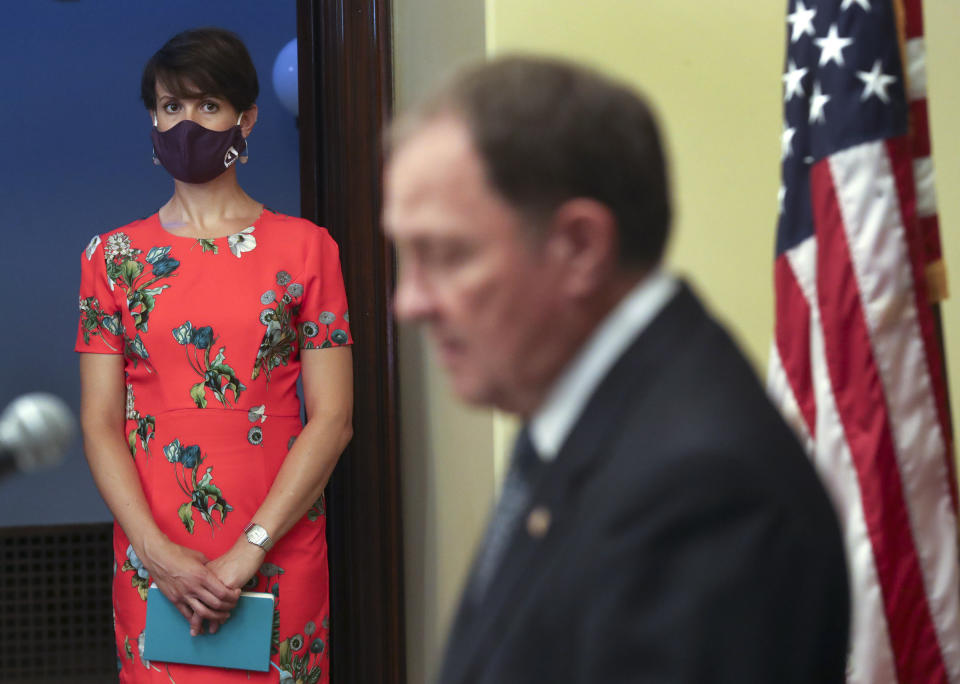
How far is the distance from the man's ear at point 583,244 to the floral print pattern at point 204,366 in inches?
52.0

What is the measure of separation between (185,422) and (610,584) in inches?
56.6

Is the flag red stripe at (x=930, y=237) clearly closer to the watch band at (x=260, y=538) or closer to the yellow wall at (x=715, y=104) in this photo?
the yellow wall at (x=715, y=104)

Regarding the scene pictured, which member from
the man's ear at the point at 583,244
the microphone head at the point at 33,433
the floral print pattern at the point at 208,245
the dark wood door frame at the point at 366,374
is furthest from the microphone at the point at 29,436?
the dark wood door frame at the point at 366,374

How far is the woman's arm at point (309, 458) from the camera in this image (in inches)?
71.8

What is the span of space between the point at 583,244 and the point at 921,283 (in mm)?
806

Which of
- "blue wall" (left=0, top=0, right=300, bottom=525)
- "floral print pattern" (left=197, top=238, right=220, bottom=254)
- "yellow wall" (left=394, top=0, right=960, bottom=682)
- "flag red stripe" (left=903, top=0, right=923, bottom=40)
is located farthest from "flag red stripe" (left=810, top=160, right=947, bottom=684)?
"blue wall" (left=0, top=0, right=300, bottom=525)

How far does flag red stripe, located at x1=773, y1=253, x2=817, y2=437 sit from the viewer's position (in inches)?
53.2

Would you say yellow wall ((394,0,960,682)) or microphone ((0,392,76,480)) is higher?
yellow wall ((394,0,960,682))

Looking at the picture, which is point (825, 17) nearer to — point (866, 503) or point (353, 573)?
point (866, 503)

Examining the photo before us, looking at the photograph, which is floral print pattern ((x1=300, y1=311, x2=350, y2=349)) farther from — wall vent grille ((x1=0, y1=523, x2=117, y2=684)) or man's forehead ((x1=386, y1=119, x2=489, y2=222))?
wall vent grille ((x1=0, y1=523, x2=117, y2=684))

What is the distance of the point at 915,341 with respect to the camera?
129cm

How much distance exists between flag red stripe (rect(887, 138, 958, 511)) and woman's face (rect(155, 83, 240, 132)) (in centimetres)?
122

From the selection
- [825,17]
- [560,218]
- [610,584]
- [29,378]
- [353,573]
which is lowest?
[353,573]

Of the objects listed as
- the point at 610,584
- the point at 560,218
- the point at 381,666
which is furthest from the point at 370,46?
the point at 610,584
